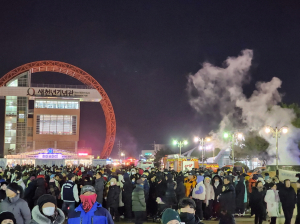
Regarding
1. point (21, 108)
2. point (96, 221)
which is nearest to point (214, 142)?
point (21, 108)

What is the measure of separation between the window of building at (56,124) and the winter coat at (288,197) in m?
67.4

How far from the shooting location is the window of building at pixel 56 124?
242ft

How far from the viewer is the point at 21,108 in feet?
242

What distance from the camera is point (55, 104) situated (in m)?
74.4

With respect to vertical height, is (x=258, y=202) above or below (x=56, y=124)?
below

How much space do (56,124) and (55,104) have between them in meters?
3.97

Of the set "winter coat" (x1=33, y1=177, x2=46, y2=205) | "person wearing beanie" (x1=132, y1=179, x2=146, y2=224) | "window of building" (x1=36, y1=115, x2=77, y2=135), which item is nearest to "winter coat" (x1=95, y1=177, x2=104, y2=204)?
"winter coat" (x1=33, y1=177, x2=46, y2=205)

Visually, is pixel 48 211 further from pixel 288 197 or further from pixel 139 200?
pixel 288 197

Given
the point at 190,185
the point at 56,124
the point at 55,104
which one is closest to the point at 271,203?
the point at 190,185

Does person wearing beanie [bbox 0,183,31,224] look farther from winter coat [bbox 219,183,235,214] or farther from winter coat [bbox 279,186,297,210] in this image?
winter coat [bbox 279,186,297,210]

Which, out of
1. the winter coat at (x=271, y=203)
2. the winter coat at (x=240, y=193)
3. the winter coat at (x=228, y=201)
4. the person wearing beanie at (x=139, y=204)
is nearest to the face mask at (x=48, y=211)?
the winter coat at (x=228, y=201)

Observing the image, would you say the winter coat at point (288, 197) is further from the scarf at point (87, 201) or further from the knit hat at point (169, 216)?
the knit hat at point (169, 216)

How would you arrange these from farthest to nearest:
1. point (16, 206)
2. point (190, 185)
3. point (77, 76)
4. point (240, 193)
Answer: point (77, 76), point (190, 185), point (240, 193), point (16, 206)

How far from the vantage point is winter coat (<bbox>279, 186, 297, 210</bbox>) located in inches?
388
